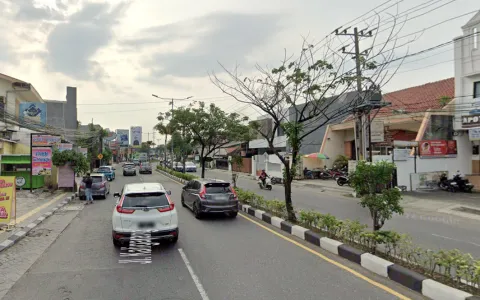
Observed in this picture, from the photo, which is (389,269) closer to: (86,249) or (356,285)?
(356,285)

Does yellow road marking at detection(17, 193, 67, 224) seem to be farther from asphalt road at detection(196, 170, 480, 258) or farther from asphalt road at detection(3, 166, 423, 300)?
asphalt road at detection(196, 170, 480, 258)

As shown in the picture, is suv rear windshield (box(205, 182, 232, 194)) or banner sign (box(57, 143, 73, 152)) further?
banner sign (box(57, 143, 73, 152))

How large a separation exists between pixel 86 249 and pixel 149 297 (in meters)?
3.85

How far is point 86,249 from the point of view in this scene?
27.5 feet

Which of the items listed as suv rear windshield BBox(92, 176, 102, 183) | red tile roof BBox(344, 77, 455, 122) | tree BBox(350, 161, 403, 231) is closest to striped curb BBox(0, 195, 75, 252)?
suv rear windshield BBox(92, 176, 102, 183)

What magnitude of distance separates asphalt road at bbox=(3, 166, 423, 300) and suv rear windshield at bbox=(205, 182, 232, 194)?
10.6 ft

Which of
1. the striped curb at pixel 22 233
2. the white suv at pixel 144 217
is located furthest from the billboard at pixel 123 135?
the white suv at pixel 144 217

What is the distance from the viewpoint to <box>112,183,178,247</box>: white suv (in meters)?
8.11

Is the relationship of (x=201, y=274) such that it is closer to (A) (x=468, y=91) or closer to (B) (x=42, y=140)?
(B) (x=42, y=140)

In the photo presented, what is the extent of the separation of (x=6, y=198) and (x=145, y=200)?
504 cm

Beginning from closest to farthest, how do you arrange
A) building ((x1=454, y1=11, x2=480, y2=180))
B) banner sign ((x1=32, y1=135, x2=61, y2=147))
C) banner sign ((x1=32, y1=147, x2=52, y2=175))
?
banner sign ((x1=32, y1=147, x2=52, y2=175)) → banner sign ((x1=32, y1=135, x2=61, y2=147)) → building ((x1=454, y1=11, x2=480, y2=180))

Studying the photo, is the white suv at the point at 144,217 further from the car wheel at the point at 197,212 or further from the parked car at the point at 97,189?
the parked car at the point at 97,189

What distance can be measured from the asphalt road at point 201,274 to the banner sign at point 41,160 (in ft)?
42.5

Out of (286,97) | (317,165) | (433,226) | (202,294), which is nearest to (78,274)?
(202,294)
